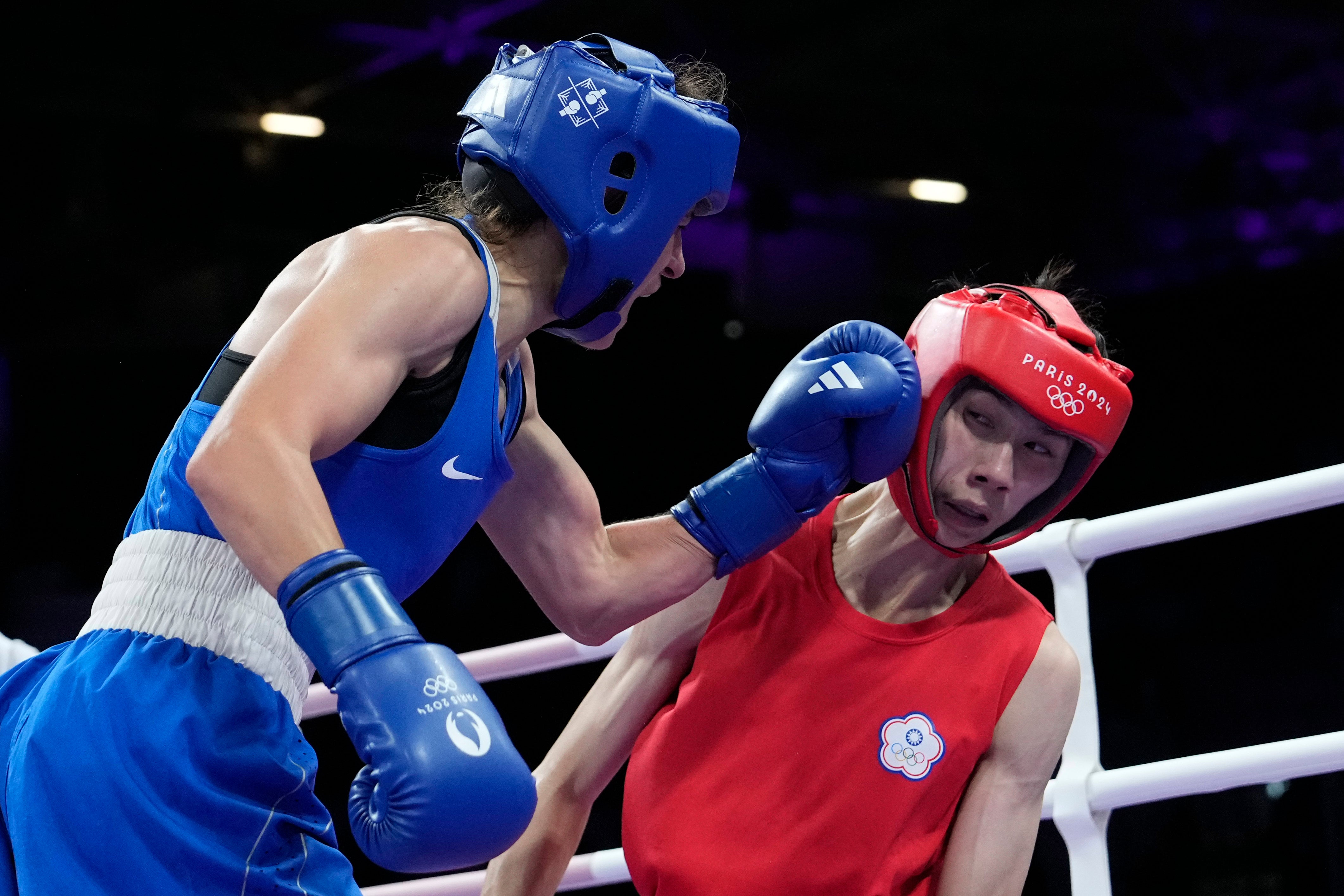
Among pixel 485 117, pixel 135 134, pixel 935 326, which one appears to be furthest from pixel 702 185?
pixel 135 134

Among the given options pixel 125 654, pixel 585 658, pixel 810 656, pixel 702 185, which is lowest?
pixel 585 658

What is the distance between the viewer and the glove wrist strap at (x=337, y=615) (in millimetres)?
1165

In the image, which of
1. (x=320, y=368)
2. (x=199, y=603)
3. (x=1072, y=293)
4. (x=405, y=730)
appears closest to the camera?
(x=405, y=730)

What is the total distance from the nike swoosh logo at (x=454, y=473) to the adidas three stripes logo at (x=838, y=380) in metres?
0.50

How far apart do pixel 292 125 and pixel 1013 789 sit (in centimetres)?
632

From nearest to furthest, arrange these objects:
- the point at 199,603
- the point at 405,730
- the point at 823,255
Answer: the point at 405,730 → the point at 199,603 → the point at 823,255

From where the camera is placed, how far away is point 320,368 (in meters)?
1.24

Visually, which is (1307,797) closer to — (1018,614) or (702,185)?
(1018,614)

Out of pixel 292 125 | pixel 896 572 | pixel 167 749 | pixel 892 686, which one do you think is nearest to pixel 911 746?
pixel 892 686

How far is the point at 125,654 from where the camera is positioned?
4.42 ft

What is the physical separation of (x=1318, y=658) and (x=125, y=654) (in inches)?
253

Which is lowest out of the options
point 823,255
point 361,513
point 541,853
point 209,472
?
point 823,255

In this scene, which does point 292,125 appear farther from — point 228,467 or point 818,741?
point 228,467

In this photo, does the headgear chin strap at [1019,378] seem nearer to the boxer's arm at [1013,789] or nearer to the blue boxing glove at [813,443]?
the blue boxing glove at [813,443]
